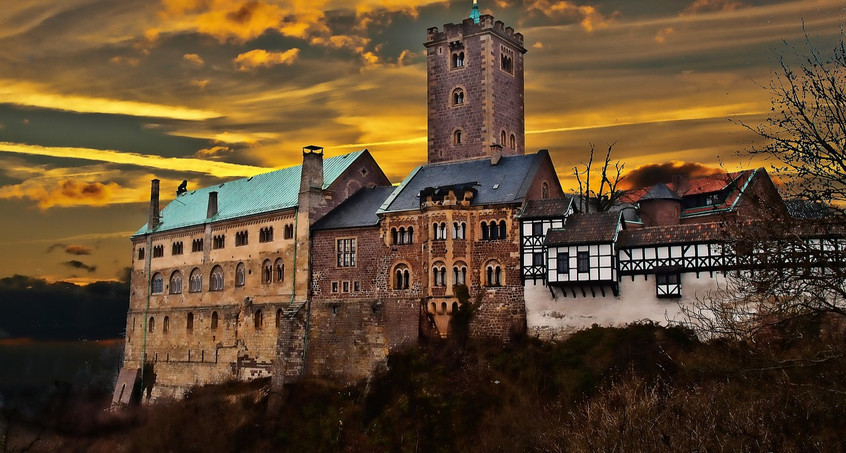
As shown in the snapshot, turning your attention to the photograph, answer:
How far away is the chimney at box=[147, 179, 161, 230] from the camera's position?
81.2 m

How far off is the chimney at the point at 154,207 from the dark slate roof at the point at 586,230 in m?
39.9

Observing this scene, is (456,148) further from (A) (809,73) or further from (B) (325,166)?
(A) (809,73)

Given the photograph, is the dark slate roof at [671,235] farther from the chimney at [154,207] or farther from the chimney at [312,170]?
the chimney at [154,207]

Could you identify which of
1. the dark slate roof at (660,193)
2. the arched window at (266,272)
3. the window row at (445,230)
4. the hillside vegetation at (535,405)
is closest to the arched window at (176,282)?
the hillside vegetation at (535,405)

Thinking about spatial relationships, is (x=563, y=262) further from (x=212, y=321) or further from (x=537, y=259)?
(x=212, y=321)

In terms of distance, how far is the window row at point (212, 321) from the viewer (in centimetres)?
6488

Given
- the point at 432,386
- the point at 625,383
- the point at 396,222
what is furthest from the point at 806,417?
the point at 396,222

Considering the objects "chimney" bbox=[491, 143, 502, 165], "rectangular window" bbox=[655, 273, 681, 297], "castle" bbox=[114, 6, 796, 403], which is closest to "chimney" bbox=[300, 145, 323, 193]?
"castle" bbox=[114, 6, 796, 403]

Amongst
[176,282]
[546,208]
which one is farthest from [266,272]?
[546,208]

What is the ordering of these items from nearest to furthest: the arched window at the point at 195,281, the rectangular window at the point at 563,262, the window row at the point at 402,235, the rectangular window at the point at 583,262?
the rectangular window at the point at 583,262, the rectangular window at the point at 563,262, the window row at the point at 402,235, the arched window at the point at 195,281

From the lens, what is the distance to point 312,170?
65312mm

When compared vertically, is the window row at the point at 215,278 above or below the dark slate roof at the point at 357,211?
below

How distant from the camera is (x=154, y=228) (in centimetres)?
8075

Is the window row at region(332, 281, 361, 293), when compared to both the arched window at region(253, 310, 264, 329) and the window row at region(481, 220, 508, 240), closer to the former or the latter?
the arched window at region(253, 310, 264, 329)
